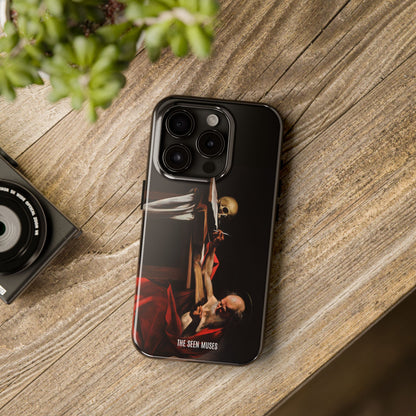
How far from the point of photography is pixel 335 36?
565 millimetres

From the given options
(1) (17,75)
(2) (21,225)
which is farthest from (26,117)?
(1) (17,75)

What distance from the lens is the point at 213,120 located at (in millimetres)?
561

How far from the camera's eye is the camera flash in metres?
0.56

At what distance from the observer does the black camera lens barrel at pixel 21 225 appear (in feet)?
1.74

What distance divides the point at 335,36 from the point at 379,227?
24 cm

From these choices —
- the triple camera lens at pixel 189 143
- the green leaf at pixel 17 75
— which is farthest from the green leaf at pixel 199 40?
the triple camera lens at pixel 189 143

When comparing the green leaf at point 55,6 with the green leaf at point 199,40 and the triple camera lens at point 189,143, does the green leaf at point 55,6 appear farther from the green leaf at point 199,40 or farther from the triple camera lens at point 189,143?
the triple camera lens at point 189,143

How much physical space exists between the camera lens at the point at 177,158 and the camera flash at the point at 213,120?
42mm

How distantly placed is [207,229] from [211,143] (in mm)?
105

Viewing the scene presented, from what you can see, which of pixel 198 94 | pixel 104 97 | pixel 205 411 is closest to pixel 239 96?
pixel 198 94

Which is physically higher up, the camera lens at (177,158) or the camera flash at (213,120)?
the camera flash at (213,120)

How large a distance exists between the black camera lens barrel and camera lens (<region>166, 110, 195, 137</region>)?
178mm

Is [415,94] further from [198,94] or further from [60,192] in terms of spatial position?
[60,192]

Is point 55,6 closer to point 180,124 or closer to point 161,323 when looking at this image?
point 180,124
